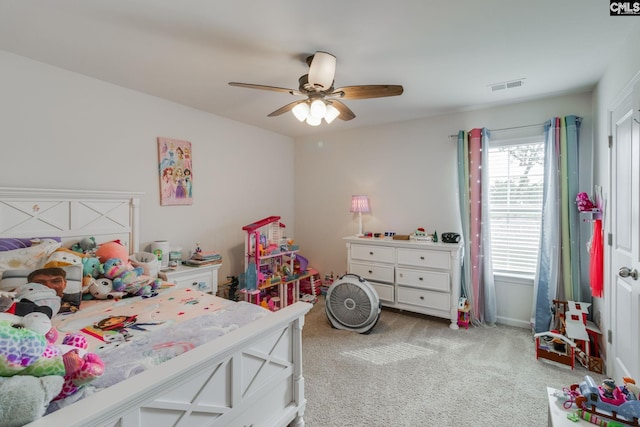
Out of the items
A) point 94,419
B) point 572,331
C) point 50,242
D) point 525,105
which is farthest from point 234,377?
point 525,105

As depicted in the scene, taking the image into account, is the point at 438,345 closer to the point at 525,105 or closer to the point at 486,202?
the point at 486,202

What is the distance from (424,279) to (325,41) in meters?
2.56

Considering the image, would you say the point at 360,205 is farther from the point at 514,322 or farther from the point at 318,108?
the point at 514,322

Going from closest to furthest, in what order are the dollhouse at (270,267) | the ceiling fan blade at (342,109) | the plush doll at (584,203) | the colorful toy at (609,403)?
the colorful toy at (609,403) < the ceiling fan blade at (342,109) < the plush doll at (584,203) < the dollhouse at (270,267)

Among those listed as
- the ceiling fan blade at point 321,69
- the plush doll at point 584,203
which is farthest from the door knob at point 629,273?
the ceiling fan blade at point 321,69

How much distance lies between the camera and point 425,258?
3.23 meters

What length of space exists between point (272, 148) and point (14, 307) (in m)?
3.41

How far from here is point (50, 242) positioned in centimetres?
213

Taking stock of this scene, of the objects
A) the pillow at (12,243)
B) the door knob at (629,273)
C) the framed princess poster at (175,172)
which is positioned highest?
the framed princess poster at (175,172)

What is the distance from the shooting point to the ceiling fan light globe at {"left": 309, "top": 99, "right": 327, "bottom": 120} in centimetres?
211

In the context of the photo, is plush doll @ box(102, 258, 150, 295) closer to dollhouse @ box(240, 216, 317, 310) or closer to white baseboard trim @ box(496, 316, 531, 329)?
dollhouse @ box(240, 216, 317, 310)

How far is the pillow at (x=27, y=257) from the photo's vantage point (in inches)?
73.6

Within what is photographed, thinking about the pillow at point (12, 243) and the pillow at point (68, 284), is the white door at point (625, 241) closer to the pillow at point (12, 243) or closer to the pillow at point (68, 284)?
the pillow at point (68, 284)

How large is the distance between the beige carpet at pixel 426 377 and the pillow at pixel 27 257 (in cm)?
207
